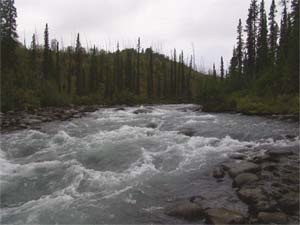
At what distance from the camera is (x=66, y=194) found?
9.34m

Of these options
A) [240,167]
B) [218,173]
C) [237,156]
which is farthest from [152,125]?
Answer: [240,167]

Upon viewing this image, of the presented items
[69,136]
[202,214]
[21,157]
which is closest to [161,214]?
[202,214]

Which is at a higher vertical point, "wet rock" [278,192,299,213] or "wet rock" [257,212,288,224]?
"wet rock" [278,192,299,213]

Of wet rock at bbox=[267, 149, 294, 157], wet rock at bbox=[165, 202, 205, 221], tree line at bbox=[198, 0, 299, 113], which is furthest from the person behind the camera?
tree line at bbox=[198, 0, 299, 113]

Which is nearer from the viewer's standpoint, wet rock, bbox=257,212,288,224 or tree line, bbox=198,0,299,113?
wet rock, bbox=257,212,288,224

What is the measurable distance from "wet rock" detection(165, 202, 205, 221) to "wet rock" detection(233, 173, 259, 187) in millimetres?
1963

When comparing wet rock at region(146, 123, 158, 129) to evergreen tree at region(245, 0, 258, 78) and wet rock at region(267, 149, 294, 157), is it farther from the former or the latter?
evergreen tree at region(245, 0, 258, 78)

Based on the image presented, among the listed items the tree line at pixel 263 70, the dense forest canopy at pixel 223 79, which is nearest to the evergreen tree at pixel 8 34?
the dense forest canopy at pixel 223 79

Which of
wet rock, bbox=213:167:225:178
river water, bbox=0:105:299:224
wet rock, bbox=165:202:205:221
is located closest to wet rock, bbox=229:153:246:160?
river water, bbox=0:105:299:224

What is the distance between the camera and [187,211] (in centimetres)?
780

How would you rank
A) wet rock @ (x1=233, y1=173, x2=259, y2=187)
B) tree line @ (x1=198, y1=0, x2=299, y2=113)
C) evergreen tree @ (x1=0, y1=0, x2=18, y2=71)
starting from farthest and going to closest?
evergreen tree @ (x1=0, y1=0, x2=18, y2=71) → tree line @ (x1=198, y1=0, x2=299, y2=113) → wet rock @ (x1=233, y1=173, x2=259, y2=187)

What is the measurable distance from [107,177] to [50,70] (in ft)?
169

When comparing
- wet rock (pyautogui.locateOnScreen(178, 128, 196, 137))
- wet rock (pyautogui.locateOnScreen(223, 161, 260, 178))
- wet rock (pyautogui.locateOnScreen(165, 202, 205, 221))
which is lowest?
wet rock (pyautogui.locateOnScreen(165, 202, 205, 221))

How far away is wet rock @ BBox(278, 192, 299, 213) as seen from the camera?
7859 mm
